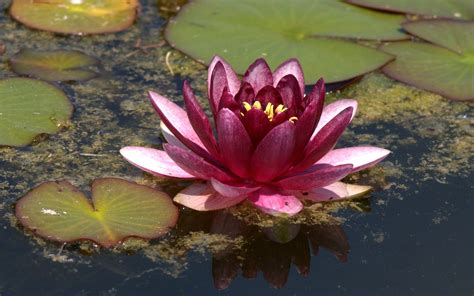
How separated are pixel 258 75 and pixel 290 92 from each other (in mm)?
132

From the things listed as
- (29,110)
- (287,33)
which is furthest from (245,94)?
(287,33)

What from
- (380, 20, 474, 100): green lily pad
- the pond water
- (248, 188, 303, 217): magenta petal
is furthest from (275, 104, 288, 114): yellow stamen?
(380, 20, 474, 100): green lily pad

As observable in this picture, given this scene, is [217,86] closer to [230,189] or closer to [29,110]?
[230,189]

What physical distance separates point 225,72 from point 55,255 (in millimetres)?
680

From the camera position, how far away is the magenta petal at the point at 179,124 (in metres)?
2.42

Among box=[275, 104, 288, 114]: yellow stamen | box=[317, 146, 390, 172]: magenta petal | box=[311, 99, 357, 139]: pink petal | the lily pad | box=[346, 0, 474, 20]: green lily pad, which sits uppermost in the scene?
box=[275, 104, 288, 114]: yellow stamen

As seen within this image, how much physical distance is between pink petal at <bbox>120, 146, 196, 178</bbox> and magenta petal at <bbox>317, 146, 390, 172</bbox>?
0.41 m

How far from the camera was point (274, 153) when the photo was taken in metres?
2.26

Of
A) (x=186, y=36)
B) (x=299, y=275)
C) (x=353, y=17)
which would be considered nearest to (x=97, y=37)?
(x=186, y=36)

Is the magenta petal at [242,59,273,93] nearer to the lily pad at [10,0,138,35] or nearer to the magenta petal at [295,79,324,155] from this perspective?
the magenta petal at [295,79,324,155]

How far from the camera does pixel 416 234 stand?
2342 millimetres

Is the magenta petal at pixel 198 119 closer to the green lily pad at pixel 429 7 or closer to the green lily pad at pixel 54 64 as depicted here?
the green lily pad at pixel 54 64

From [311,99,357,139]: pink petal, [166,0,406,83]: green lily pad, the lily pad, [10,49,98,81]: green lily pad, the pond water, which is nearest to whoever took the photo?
the pond water

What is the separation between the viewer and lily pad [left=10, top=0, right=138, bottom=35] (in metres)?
3.37
